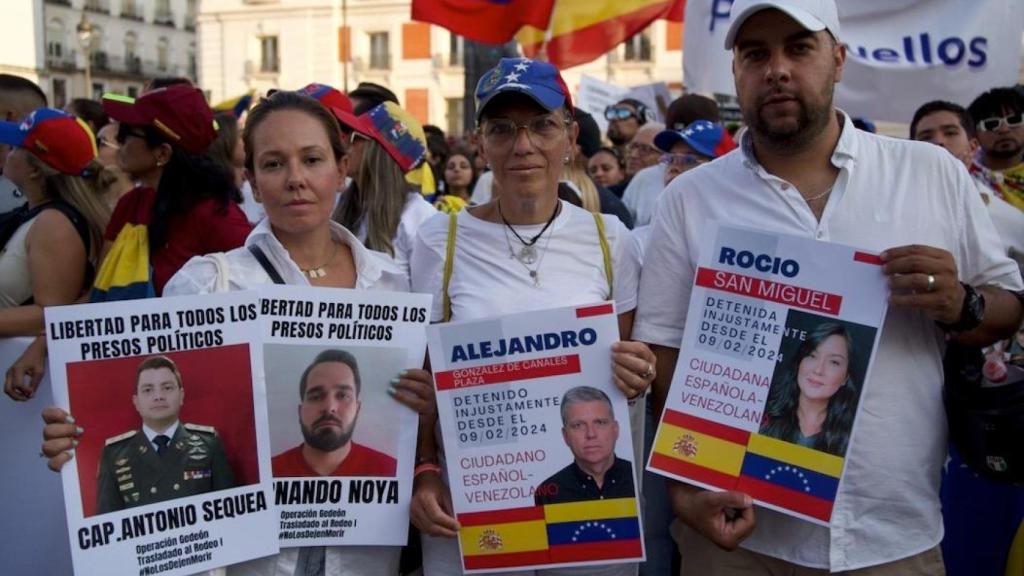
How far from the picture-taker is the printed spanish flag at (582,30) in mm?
7867

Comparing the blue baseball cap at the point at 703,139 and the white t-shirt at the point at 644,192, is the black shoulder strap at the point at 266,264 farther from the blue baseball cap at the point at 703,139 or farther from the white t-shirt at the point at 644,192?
the white t-shirt at the point at 644,192

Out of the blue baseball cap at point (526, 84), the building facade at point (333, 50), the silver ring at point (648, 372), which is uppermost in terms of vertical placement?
the building facade at point (333, 50)

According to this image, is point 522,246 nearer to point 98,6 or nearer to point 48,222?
point 48,222

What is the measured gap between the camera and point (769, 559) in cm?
265

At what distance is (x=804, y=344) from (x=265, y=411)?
1350 millimetres

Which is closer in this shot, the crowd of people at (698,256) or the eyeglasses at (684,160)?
the crowd of people at (698,256)

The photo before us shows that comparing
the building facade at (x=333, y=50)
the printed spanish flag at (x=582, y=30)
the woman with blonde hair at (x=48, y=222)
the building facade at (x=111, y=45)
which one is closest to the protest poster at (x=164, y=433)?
the woman with blonde hair at (x=48, y=222)

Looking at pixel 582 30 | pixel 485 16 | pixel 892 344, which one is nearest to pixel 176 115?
pixel 892 344

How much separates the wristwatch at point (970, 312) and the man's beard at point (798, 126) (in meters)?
0.51

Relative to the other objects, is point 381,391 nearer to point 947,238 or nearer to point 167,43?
point 947,238

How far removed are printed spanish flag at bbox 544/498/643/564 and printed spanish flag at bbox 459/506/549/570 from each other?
0.13ft

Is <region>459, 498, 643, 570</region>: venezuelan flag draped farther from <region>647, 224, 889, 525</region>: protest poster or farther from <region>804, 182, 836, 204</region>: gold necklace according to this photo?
<region>804, 182, 836, 204</region>: gold necklace

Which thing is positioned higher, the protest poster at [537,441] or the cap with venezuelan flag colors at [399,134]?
the cap with venezuelan flag colors at [399,134]

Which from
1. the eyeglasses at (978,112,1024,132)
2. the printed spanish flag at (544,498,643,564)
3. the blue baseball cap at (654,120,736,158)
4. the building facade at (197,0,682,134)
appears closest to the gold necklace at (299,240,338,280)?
the printed spanish flag at (544,498,643,564)
